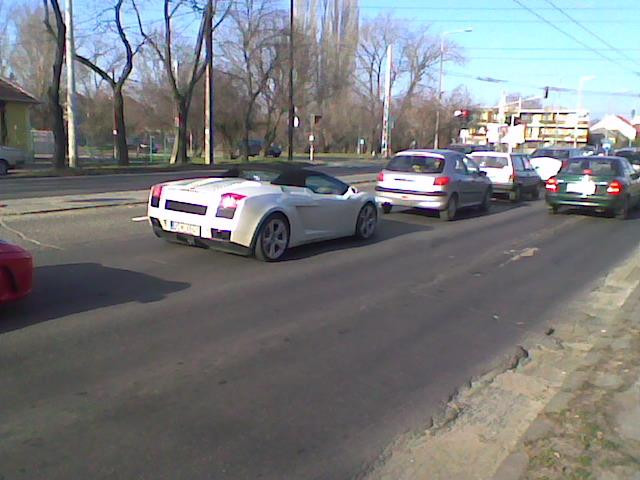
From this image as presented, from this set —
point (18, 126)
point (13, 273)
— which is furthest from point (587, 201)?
point (18, 126)

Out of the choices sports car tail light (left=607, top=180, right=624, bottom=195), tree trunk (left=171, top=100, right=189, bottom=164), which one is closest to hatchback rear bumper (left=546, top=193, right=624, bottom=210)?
sports car tail light (left=607, top=180, right=624, bottom=195)

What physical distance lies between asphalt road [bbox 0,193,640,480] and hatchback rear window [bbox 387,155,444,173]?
3.99 metres

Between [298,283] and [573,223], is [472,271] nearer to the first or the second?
[298,283]

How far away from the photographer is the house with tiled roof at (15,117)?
32.9m

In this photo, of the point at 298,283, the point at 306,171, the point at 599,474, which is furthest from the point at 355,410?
the point at 306,171

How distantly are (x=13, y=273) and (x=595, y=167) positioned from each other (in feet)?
46.0

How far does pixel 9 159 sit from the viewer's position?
23969mm

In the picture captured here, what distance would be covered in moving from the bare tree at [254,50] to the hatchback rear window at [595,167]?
1185 inches

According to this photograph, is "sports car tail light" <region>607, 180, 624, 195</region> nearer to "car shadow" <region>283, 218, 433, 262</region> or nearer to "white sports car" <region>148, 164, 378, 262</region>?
"car shadow" <region>283, 218, 433, 262</region>

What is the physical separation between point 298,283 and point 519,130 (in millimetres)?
38114

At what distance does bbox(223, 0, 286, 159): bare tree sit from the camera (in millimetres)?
41656

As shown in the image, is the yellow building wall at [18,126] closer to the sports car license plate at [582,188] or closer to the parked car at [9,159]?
the parked car at [9,159]

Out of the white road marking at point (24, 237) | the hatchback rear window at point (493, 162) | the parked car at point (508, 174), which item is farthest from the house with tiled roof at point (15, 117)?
the parked car at point (508, 174)

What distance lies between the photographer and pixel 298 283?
23.5ft
